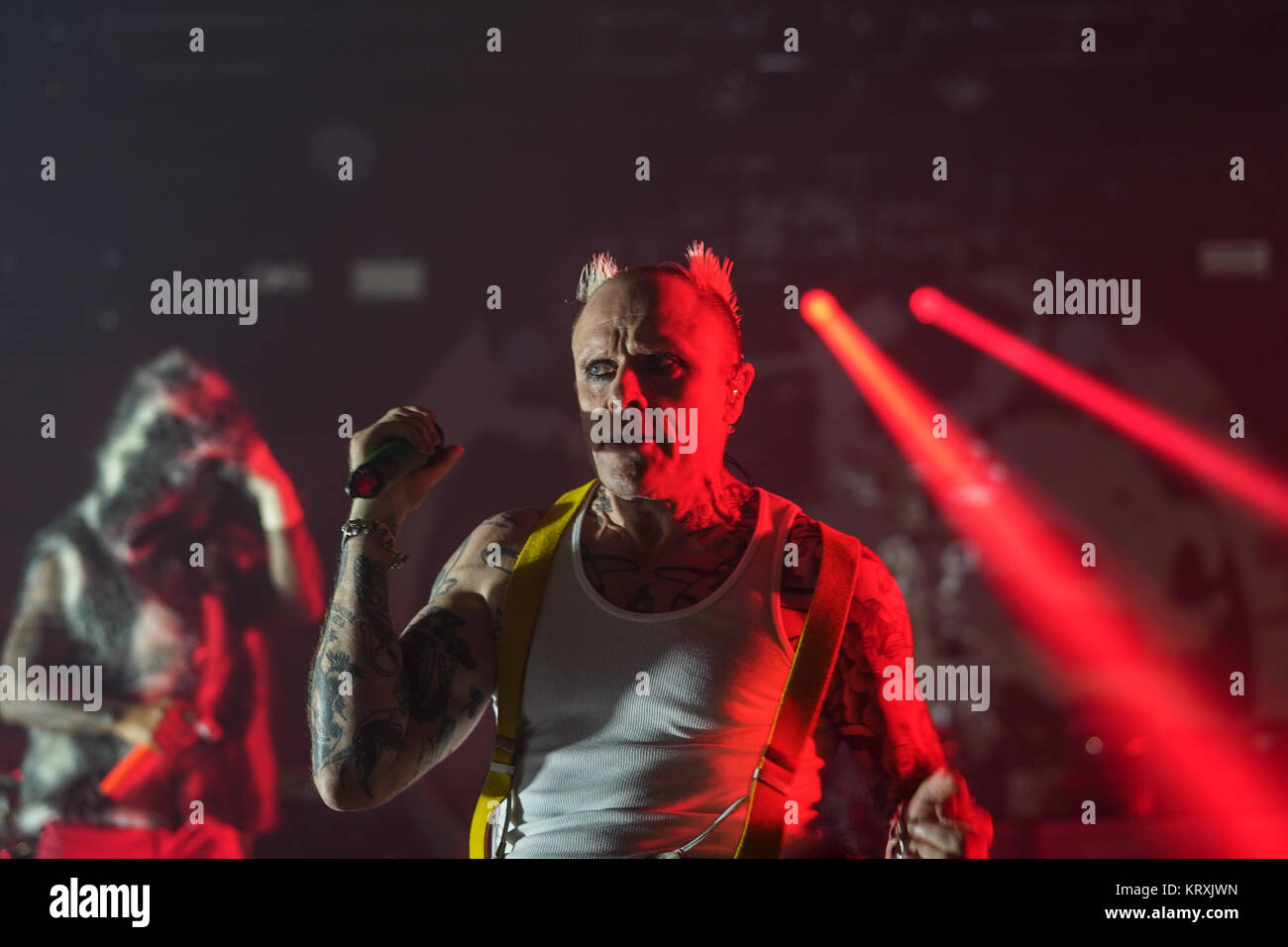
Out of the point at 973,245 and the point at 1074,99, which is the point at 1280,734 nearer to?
the point at 973,245

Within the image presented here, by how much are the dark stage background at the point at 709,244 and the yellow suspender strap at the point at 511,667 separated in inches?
58.2

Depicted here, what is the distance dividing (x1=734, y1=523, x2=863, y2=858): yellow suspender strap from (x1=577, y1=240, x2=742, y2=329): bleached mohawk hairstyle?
0.55m

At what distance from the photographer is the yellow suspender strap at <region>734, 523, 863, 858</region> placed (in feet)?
5.53

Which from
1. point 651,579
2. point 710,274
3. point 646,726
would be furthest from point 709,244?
point 646,726

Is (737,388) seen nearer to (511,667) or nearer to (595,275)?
(595,275)

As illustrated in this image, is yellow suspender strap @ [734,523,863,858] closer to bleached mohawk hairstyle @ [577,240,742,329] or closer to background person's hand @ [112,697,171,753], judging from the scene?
bleached mohawk hairstyle @ [577,240,742,329]

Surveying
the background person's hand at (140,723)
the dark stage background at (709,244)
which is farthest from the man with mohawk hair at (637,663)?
the background person's hand at (140,723)

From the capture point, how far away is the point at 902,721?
5.94 ft

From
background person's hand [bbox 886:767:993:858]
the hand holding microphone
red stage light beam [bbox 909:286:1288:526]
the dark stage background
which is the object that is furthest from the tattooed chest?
red stage light beam [bbox 909:286:1288:526]

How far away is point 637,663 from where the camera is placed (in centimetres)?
177

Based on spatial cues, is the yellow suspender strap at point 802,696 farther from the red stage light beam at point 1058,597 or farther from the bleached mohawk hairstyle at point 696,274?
the red stage light beam at point 1058,597
